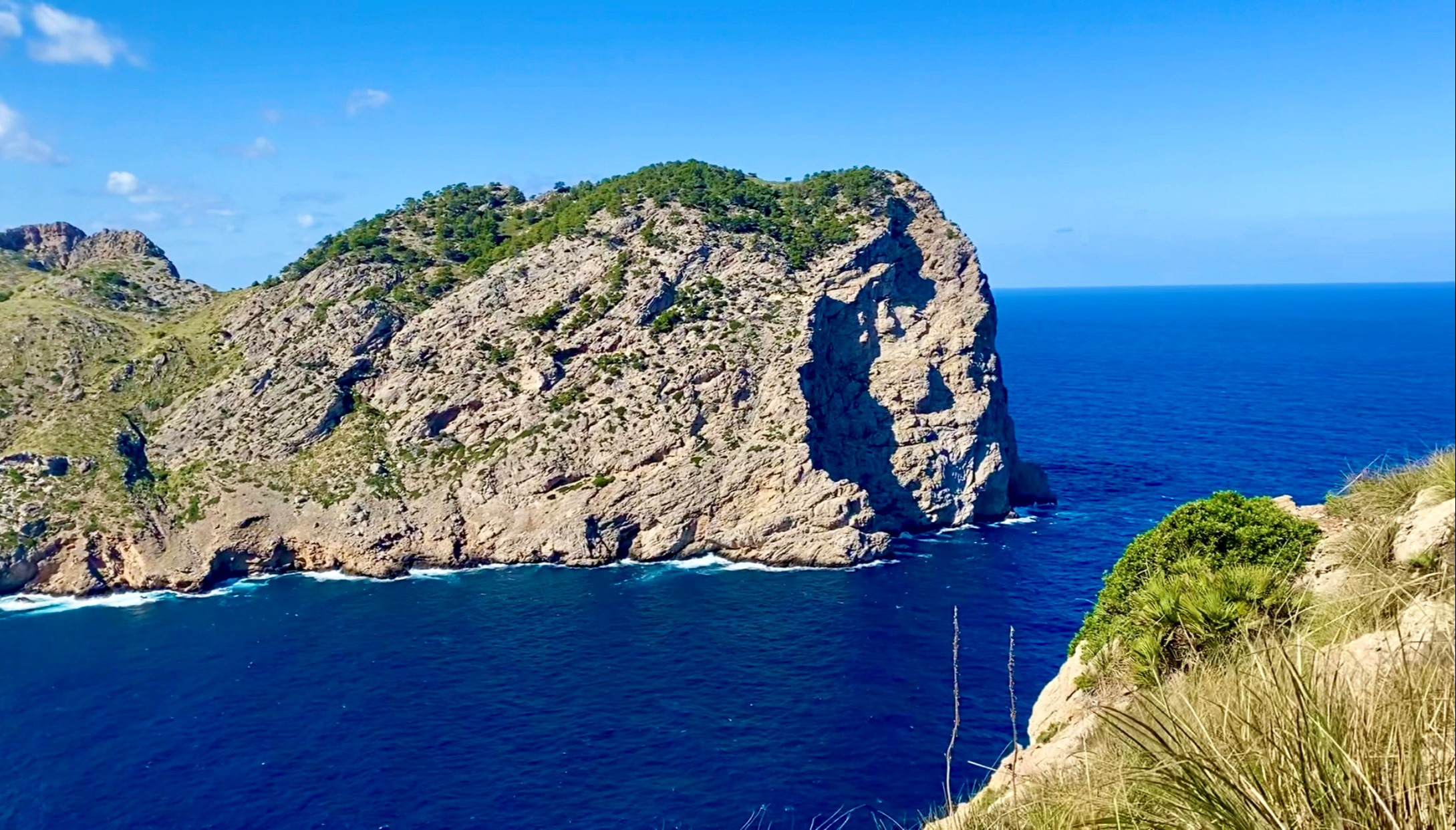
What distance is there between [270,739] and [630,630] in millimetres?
23737

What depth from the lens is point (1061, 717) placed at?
1023 inches

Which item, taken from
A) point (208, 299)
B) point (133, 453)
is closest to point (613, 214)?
point (133, 453)

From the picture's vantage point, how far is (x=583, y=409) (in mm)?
89875

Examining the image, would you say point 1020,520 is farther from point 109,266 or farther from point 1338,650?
point 109,266

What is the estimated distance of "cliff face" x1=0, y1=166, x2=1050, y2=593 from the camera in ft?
269

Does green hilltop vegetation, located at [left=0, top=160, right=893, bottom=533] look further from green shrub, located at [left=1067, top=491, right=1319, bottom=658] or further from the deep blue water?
green shrub, located at [left=1067, top=491, right=1319, bottom=658]

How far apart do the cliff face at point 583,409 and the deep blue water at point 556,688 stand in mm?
4853

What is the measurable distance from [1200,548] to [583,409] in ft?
225

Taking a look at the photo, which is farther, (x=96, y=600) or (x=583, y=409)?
(x=583, y=409)

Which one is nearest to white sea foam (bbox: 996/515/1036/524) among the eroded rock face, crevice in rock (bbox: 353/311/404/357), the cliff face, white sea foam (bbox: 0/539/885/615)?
the cliff face

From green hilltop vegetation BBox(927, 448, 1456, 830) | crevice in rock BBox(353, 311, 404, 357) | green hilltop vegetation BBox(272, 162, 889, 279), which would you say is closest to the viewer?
green hilltop vegetation BBox(927, 448, 1456, 830)

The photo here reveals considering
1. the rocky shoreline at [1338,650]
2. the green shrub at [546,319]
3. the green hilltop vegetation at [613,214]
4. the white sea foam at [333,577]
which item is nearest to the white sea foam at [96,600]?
the white sea foam at [333,577]

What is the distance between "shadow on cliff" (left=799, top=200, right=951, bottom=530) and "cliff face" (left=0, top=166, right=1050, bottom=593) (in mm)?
264

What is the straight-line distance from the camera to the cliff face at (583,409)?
82.0m
